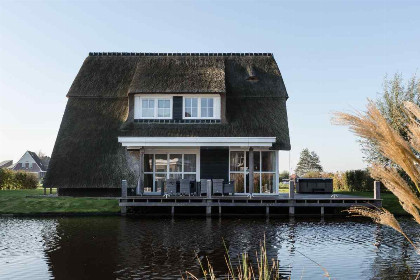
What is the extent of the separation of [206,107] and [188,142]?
286 centimetres

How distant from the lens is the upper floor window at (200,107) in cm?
2308

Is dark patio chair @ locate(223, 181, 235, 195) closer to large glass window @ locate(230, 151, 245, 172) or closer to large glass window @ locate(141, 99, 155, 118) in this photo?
large glass window @ locate(230, 151, 245, 172)

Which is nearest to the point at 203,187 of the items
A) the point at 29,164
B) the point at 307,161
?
the point at 307,161

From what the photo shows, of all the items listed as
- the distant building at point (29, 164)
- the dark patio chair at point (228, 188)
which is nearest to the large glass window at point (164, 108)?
the dark patio chair at point (228, 188)

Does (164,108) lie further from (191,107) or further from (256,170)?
(256,170)

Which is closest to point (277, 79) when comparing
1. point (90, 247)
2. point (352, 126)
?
point (90, 247)

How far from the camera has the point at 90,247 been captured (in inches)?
470

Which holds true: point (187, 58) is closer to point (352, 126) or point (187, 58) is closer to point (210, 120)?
point (210, 120)

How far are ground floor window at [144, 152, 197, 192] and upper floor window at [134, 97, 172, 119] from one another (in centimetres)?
191

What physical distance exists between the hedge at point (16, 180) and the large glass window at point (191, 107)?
610 inches

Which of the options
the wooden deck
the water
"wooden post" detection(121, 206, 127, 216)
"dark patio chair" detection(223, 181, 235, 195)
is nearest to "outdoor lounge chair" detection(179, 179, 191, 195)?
the wooden deck

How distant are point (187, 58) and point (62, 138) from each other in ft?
26.0

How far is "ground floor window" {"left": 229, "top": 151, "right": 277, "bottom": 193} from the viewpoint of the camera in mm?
22234

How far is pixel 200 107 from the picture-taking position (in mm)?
23203
